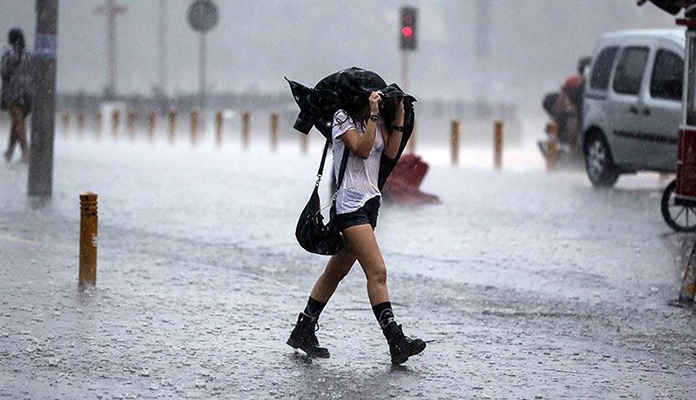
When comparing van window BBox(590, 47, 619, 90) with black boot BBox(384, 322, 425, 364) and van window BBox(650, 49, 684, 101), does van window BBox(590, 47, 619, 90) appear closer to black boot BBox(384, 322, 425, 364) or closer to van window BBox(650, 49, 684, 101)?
van window BBox(650, 49, 684, 101)

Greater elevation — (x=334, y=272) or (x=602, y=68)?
(x=602, y=68)

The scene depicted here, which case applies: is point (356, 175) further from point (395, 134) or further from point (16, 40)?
point (16, 40)

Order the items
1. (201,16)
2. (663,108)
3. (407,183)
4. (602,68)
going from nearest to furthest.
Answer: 1. (407,183)
2. (663,108)
3. (602,68)
4. (201,16)

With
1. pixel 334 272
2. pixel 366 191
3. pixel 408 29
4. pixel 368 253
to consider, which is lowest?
pixel 334 272

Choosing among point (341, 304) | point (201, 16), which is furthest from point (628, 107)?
point (201, 16)

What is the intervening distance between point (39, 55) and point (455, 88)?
85.2m

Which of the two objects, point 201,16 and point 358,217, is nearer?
point 358,217

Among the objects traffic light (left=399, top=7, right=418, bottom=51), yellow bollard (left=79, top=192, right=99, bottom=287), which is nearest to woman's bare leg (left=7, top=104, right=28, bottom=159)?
traffic light (left=399, top=7, right=418, bottom=51)

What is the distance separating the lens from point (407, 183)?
54.1 feet

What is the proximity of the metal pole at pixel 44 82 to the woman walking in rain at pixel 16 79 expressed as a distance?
5495mm

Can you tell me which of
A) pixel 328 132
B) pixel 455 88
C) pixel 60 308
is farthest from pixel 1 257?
pixel 455 88

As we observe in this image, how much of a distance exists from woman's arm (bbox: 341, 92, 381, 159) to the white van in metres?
10.7

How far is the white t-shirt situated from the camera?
679cm

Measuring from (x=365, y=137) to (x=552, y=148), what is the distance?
59.6ft
